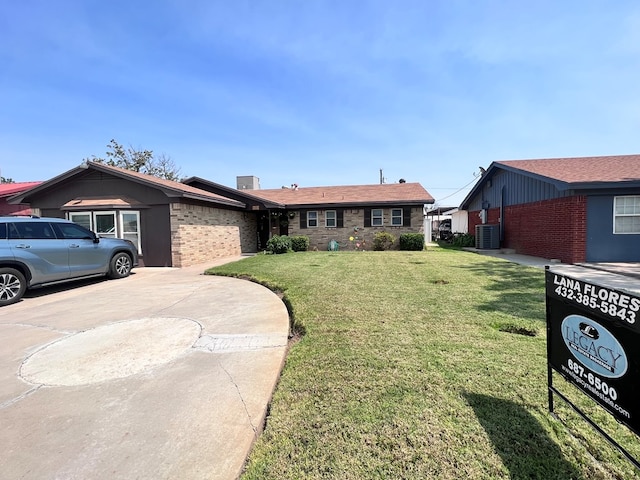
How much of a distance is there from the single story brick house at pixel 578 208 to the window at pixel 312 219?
9.71 m

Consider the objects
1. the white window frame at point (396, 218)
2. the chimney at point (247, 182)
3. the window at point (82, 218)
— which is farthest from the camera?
the chimney at point (247, 182)

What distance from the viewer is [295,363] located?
133 inches

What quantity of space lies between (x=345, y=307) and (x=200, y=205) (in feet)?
32.4

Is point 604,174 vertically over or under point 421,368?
over

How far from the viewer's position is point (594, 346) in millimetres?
2016

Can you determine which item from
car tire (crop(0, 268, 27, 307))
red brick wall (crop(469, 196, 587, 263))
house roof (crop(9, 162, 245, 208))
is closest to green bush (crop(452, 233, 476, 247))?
red brick wall (crop(469, 196, 587, 263))

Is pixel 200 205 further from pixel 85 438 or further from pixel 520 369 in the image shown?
pixel 520 369

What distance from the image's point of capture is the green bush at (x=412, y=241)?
16.5 metres

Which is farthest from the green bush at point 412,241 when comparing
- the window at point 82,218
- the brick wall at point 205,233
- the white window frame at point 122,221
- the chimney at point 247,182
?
the window at point 82,218

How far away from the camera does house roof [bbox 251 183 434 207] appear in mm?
17203

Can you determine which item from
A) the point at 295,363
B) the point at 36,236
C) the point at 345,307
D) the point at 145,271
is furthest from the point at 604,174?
the point at 36,236

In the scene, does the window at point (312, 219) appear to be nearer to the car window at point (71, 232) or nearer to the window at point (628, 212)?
the car window at point (71, 232)

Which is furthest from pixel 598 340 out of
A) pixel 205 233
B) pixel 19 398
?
pixel 205 233

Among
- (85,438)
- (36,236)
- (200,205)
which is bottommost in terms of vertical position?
(85,438)
